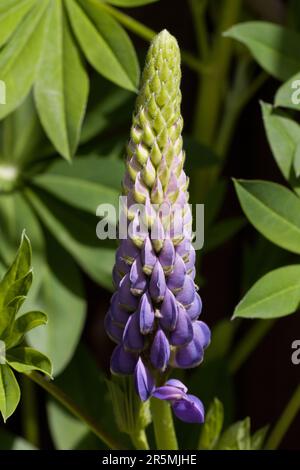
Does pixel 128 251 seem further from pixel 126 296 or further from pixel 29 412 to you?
pixel 29 412

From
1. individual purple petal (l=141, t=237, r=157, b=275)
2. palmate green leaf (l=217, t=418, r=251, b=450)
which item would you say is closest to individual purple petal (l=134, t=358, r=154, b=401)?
individual purple petal (l=141, t=237, r=157, b=275)

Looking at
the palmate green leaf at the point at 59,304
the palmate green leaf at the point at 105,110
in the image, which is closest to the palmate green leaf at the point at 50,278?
the palmate green leaf at the point at 59,304

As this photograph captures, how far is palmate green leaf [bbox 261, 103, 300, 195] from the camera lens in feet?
3.71

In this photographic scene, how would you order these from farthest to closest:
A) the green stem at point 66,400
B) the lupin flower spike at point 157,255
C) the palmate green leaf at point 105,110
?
1. the palmate green leaf at point 105,110
2. the green stem at point 66,400
3. the lupin flower spike at point 157,255

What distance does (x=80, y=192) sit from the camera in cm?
133

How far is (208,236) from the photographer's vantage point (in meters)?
1.47

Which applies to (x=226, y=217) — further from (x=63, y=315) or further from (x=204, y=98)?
(x=63, y=315)

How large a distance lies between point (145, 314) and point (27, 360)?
0.15 metres

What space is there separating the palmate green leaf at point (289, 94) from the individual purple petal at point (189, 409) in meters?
0.44

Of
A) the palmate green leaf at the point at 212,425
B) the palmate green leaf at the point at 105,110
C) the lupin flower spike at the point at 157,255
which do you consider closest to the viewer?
the lupin flower spike at the point at 157,255

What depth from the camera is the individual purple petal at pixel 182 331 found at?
0.90 m

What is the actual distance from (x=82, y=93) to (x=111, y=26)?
0.33 ft

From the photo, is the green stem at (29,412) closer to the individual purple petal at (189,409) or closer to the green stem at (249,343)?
the green stem at (249,343)

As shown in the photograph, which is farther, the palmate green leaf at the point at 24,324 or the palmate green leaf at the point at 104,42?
the palmate green leaf at the point at 104,42
